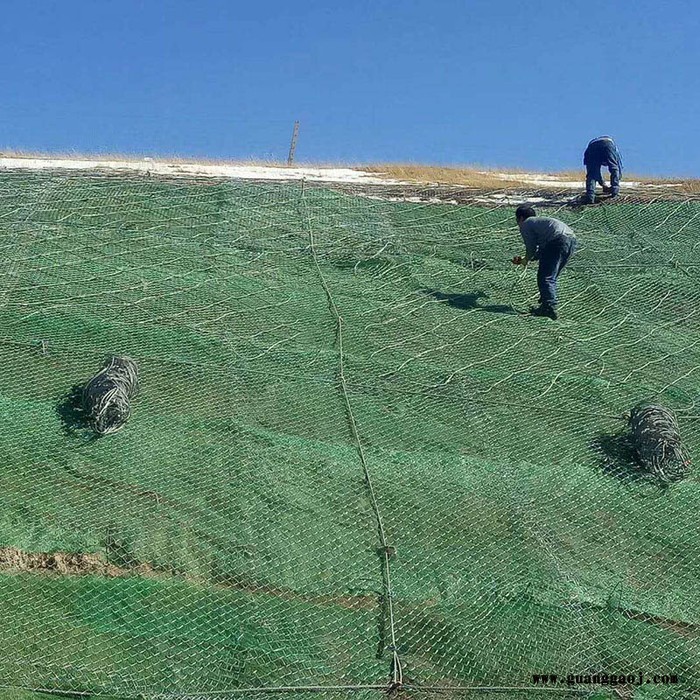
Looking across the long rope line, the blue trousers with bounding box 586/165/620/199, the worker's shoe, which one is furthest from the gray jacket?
the blue trousers with bounding box 586/165/620/199

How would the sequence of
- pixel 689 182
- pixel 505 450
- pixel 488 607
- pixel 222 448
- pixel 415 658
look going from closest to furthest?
pixel 415 658, pixel 488 607, pixel 222 448, pixel 505 450, pixel 689 182

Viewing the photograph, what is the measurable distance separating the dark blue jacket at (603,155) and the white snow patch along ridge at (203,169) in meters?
2.27

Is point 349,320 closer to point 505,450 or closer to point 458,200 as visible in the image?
point 505,450

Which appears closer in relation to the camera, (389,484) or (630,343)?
(389,484)

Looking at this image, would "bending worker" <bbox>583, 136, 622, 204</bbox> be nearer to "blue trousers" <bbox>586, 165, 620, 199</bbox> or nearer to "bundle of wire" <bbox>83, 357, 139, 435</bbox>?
"blue trousers" <bbox>586, 165, 620, 199</bbox>

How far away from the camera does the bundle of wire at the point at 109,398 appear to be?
17.0 ft

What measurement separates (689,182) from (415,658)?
9420 millimetres

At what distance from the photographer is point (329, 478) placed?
200 inches

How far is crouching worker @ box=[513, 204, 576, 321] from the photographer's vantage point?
7332 millimetres

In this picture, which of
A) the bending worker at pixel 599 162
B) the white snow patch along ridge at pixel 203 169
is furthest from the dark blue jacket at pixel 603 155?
the white snow patch along ridge at pixel 203 169

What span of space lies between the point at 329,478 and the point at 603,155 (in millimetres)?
6776

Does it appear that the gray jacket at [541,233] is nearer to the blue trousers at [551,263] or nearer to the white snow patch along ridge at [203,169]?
the blue trousers at [551,263]

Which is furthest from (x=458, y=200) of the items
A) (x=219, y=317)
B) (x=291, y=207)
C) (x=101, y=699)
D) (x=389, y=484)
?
(x=101, y=699)

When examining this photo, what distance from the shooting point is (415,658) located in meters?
4.07
